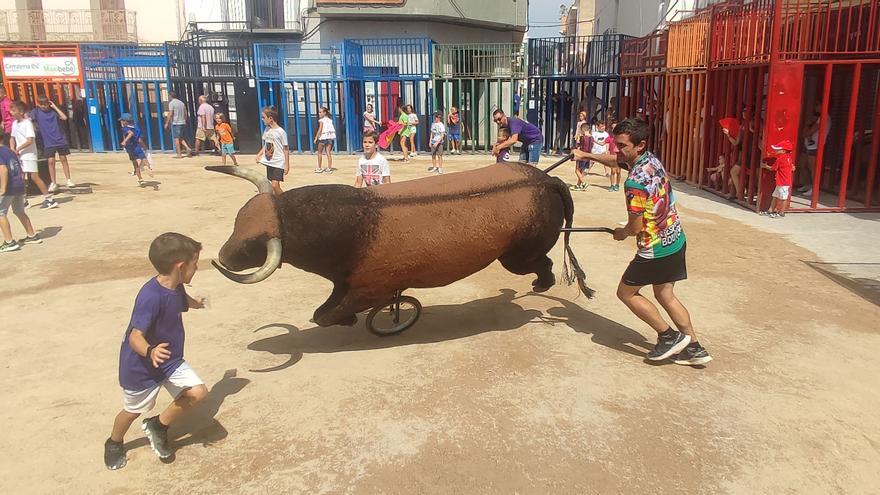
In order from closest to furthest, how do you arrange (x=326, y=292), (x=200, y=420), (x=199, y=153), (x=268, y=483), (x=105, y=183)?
(x=268, y=483), (x=200, y=420), (x=326, y=292), (x=105, y=183), (x=199, y=153)

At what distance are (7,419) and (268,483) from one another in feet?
6.44

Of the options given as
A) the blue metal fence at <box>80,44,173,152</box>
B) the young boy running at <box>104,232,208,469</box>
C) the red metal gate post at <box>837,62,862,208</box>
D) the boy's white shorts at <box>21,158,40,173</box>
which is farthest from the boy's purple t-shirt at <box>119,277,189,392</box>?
the blue metal fence at <box>80,44,173,152</box>

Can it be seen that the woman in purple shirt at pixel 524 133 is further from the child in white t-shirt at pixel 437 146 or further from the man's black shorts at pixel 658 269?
the man's black shorts at pixel 658 269

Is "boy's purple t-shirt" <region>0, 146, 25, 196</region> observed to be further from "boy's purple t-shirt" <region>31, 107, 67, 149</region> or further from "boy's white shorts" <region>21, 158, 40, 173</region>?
"boy's purple t-shirt" <region>31, 107, 67, 149</region>

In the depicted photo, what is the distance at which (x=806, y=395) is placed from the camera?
175 inches

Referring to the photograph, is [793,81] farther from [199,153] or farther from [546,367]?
[199,153]

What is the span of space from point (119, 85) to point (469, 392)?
1915cm

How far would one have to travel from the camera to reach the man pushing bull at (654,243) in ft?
15.6

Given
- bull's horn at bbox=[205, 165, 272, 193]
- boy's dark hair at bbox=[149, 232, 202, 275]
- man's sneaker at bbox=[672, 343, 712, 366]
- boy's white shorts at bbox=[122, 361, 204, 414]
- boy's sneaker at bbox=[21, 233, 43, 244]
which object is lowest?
man's sneaker at bbox=[672, 343, 712, 366]

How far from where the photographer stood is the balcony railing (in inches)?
1033

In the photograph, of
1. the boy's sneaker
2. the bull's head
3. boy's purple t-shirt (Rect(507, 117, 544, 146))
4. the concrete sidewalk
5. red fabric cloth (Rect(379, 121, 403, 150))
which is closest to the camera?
the bull's head

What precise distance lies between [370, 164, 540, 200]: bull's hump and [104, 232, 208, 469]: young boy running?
182 cm

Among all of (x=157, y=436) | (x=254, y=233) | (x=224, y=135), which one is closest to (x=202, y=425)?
(x=157, y=436)

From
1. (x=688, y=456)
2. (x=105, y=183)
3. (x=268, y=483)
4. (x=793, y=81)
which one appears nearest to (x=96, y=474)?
(x=268, y=483)
